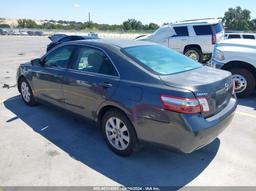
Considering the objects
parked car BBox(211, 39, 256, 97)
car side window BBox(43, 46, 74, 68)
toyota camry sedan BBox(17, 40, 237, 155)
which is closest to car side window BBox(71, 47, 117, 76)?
toyota camry sedan BBox(17, 40, 237, 155)

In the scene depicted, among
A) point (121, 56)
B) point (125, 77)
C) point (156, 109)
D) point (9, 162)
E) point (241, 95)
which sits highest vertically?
point (121, 56)

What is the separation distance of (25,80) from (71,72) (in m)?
1.88

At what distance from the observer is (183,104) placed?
9.20 ft

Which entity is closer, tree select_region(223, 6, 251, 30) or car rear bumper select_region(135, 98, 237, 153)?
car rear bumper select_region(135, 98, 237, 153)

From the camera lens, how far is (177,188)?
9.55ft

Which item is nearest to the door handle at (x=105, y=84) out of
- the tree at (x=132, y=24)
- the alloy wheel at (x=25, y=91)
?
the alloy wheel at (x=25, y=91)

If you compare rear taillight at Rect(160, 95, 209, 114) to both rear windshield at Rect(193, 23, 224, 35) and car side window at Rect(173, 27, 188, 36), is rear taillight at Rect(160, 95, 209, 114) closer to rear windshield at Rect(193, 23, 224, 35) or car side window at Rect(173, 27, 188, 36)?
rear windshield at Rect(193, 23, 224, 35)

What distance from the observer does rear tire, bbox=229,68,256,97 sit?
5.89 m

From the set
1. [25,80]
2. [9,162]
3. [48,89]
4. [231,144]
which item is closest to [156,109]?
[231,144]

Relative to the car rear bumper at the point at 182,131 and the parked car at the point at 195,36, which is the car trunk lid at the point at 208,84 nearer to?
the car rear bumper at the point at 182,131

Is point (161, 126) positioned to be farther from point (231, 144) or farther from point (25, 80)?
point (25, 80)

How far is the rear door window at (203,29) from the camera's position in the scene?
36.0ft

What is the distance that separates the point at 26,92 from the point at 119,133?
2.97 m

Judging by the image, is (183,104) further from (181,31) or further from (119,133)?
(181,31)
